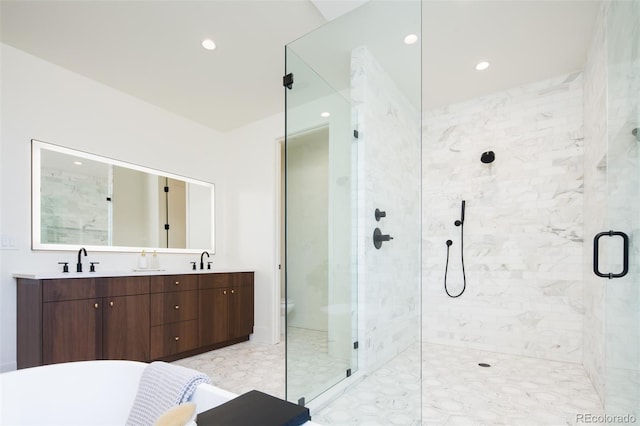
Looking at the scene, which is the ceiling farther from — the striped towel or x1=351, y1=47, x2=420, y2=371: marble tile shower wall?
the striped towel

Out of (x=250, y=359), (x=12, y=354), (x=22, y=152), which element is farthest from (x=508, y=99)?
(x=12, y=354)

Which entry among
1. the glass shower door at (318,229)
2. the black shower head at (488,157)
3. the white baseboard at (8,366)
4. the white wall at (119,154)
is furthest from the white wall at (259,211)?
the black shower head at (488,157)

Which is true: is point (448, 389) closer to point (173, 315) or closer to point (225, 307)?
point (225, 307)

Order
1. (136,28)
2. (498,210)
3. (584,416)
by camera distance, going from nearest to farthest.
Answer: (584,416), (136,28), (498,210)

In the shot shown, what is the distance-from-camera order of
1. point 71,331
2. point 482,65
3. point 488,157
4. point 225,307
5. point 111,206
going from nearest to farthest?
point 71,331, point 482,65, point 111,206, point 488,157, point 225,307

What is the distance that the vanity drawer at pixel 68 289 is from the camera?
7.14 ft

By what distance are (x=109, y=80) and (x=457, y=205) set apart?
3835 mm

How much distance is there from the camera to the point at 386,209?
242 cm

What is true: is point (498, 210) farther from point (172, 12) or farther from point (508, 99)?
point (172, 12)

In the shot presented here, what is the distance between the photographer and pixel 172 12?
225 cm

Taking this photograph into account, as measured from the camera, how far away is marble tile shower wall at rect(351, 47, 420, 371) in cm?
230

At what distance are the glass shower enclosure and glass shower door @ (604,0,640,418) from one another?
100 centimetres

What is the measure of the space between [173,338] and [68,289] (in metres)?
1.01

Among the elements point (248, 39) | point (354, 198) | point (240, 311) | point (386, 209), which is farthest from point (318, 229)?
point (240, 311)
